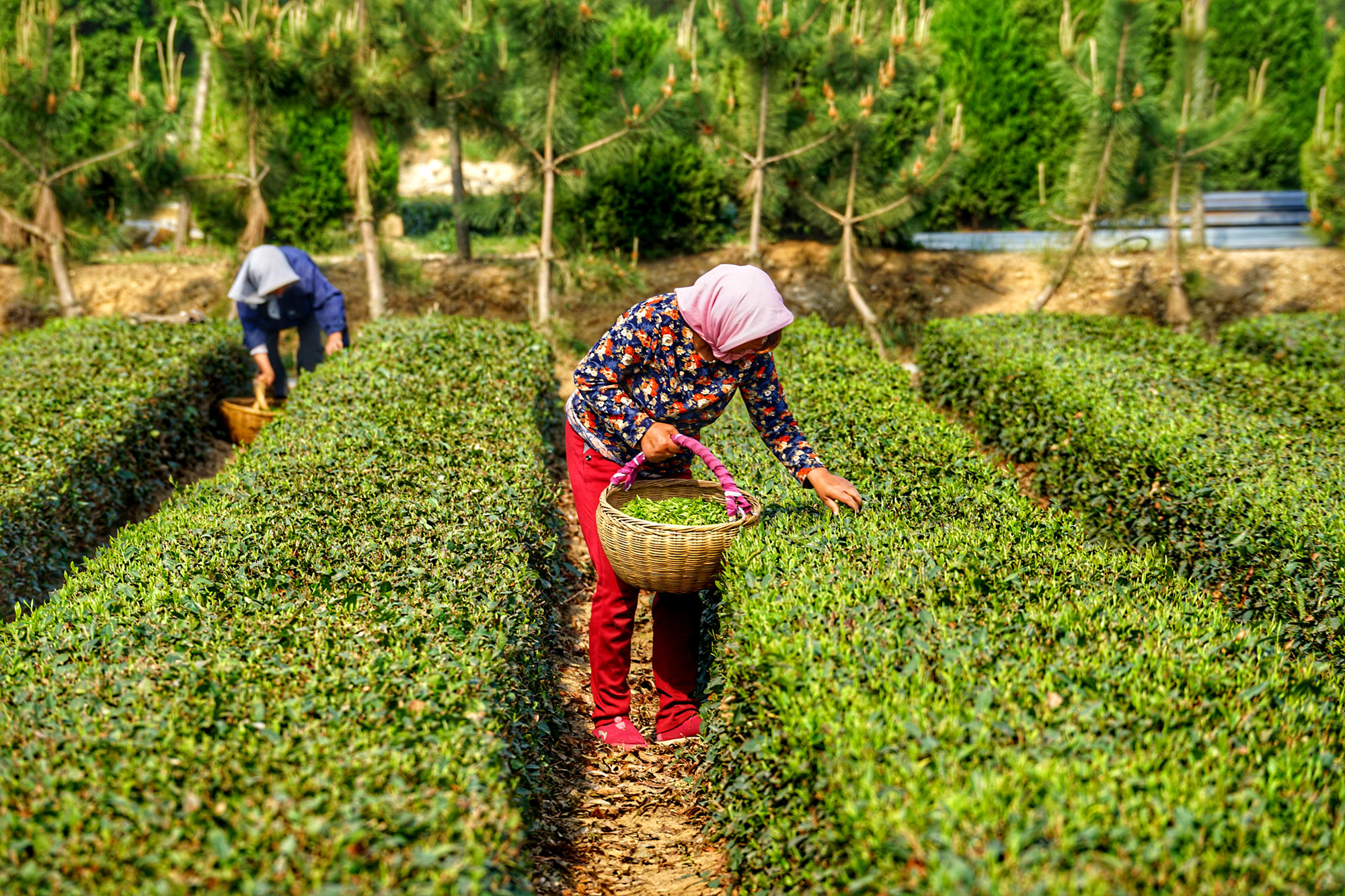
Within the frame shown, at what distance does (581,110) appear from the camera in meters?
13.9

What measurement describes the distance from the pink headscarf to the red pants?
2.31 feet

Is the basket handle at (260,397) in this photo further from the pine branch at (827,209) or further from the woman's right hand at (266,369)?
the pine branch at (827,209)

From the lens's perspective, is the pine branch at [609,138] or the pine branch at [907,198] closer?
the pine branch at [609,138]

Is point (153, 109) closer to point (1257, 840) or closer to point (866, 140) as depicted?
point (866, 140)

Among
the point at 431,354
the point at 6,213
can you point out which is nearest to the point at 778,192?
the point at 431,354

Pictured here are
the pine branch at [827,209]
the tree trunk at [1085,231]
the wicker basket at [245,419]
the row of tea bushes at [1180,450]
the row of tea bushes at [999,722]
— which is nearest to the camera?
the row of tea bushes at [999,722]

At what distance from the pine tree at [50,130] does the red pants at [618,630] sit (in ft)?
25.5

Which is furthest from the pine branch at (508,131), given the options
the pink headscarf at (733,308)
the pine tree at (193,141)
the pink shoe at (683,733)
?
the pink shoe at (683,733)

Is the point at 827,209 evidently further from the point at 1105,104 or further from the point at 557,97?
the point at 557,97

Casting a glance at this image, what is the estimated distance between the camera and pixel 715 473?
3732 millimetres

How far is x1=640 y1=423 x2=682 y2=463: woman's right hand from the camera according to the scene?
12.1 feet

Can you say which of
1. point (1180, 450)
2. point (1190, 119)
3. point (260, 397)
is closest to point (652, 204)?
point (1190, 119)

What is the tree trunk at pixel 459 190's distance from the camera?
10.7 meters

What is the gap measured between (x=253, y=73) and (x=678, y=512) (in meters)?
8.16
